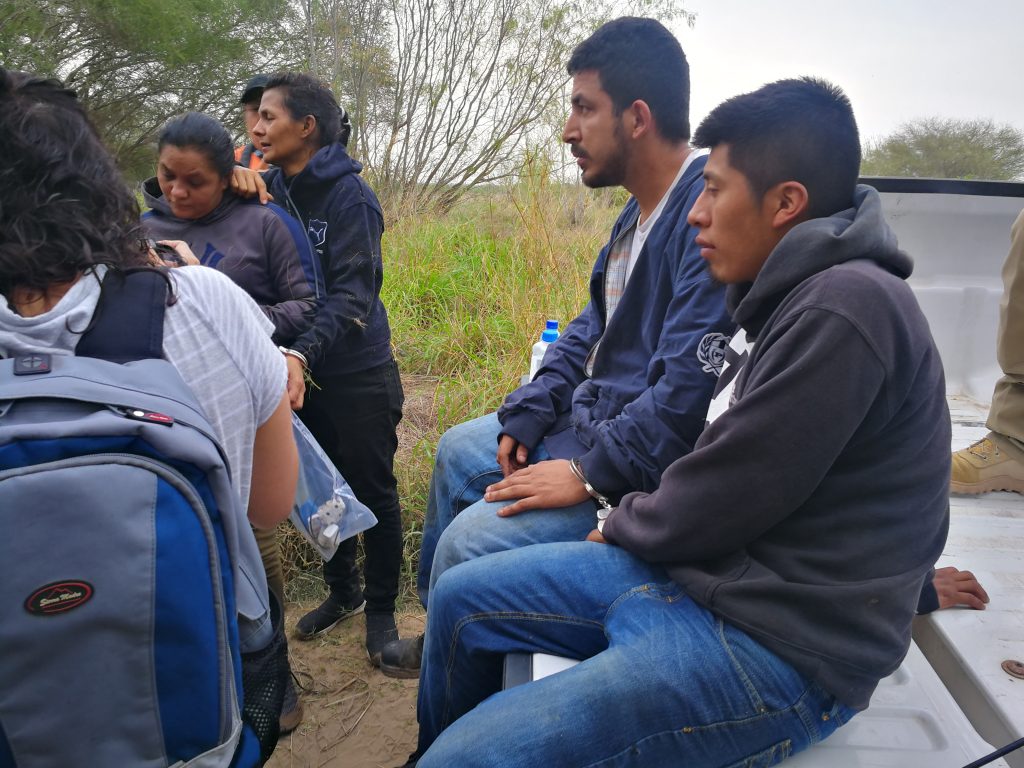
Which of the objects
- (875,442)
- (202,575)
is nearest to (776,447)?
(875,442)

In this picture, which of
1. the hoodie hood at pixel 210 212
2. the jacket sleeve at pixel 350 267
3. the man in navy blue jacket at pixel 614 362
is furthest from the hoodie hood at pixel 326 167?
the man in navy blue jacket at pixel 614 362

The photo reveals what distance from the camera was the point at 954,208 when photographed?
3.06 metres

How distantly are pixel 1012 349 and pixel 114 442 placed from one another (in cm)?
243

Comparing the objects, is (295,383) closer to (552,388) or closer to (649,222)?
(552,388)

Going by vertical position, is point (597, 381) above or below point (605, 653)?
above

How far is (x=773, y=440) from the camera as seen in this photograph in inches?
45.4

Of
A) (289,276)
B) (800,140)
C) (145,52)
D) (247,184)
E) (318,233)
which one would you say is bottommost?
(289,276)

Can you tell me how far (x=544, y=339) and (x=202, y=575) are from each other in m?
2.15

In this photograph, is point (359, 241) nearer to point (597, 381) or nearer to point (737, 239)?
point (597, 381)

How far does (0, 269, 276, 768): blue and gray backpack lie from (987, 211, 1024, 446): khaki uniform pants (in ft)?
7.34

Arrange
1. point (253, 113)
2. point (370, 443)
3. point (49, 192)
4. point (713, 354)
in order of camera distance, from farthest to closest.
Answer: point (253, 113), point (370, 443), point (713, 354), point (49, 192)

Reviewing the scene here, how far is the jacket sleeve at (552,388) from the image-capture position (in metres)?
2.04

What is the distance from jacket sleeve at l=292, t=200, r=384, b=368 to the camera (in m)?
2.14

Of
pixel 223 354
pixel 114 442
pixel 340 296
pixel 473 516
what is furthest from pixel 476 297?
pixel 114 442
